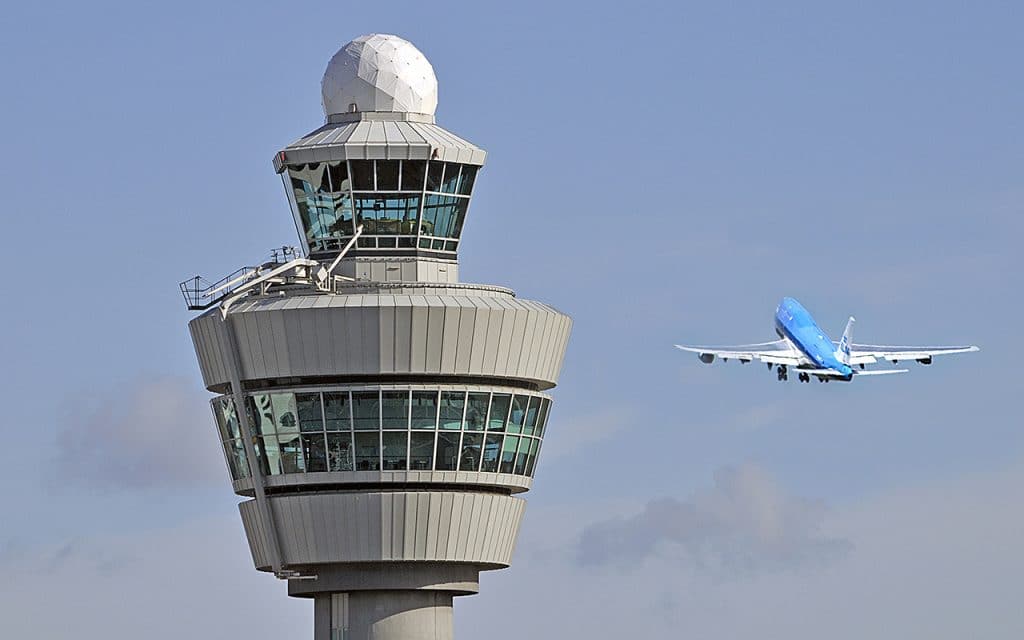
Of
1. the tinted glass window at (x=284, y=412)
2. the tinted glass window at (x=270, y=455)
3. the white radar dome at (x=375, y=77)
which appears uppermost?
the white radar dome at (x=375, y=77)

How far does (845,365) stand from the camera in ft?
496

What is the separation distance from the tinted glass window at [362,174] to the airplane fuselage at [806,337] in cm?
5686

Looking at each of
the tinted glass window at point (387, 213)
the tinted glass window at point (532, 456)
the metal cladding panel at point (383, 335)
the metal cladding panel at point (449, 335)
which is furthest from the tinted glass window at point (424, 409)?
the tinted glass window at point (387, 213)

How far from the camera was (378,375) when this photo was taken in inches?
3824

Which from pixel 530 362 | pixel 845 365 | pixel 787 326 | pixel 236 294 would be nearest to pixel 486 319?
Result: pixel 530 362

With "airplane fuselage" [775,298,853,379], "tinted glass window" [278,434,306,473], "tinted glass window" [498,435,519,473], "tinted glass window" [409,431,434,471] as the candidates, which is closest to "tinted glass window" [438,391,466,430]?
"tinted glass window" [409,431,434,471]

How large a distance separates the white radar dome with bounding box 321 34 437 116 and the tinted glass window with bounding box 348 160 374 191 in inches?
124

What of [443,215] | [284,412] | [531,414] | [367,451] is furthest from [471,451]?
[443,215]

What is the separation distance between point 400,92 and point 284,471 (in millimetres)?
16983

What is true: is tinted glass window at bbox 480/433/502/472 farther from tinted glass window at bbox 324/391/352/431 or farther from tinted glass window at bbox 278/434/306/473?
tinted glass window at bbox 278/434/306/473

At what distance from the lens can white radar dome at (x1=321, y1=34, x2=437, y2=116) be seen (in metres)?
101

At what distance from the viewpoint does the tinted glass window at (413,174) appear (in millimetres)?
99938

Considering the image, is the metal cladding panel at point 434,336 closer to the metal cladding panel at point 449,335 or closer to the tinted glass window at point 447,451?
the metal cladding panel at point 449,335

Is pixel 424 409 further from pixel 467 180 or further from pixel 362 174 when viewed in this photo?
pixel 467 180
